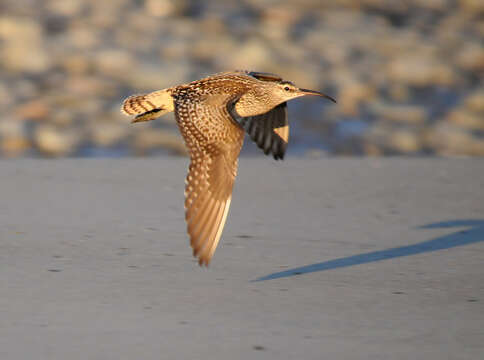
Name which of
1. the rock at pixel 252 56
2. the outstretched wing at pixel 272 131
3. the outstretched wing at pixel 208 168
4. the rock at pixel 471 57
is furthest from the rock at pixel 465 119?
the outstretched wing at pixel 208 168

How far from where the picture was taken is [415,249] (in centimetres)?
438

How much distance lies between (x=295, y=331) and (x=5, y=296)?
43.0 inches

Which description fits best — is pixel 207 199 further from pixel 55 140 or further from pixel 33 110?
pixel 33 110

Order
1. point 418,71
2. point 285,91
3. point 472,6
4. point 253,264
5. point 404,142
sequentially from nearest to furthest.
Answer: point 253,264, point 285,91, point 404,142, point 418,71, point 472,6

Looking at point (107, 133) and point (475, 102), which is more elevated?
point (475, 102)

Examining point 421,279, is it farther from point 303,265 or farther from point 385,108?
point 385,108

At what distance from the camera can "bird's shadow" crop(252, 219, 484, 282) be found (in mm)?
4016

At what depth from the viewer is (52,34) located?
8.61 meters

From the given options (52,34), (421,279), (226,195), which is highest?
(226,195)

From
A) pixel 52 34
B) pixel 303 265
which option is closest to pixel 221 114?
pixel 303 265

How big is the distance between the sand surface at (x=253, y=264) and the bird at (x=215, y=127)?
30cm

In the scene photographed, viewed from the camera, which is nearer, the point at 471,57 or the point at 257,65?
the point at 257,65

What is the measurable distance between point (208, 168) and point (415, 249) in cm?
119

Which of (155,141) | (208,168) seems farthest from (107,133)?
(208,168)
